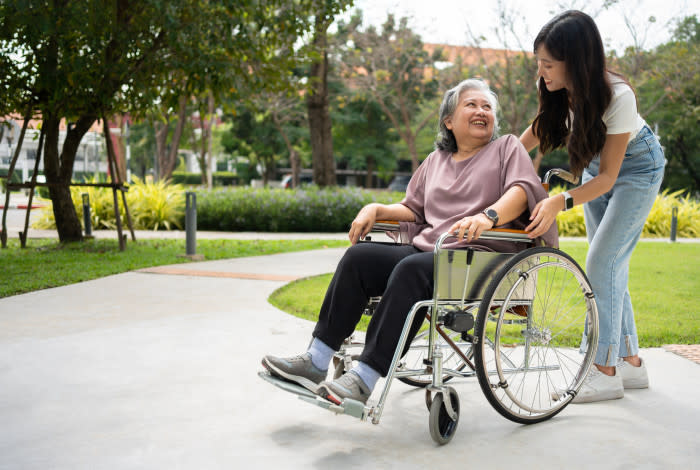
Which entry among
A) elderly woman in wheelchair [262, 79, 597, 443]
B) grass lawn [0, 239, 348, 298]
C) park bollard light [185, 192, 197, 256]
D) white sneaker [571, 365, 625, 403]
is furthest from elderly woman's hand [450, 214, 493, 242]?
park bollard light [185, 192, 197, 256]

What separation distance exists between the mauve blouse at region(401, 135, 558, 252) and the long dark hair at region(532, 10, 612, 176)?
0.22 metres

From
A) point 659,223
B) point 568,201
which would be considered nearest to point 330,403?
point 568,201

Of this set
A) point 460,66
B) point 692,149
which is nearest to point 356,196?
point 460,66

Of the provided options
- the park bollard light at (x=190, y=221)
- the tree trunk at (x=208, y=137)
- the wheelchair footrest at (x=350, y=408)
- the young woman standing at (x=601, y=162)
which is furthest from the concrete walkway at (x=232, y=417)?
the tree trunk at (x=208, y=137)

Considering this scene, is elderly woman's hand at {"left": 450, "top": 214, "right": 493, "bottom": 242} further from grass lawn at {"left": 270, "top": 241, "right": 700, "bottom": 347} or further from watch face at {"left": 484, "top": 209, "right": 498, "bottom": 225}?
grass lawn at {"left": 270, "top": 241, "right": 700, "bottom": 347}

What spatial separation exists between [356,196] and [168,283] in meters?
7.83

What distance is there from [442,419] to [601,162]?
128 centimetres

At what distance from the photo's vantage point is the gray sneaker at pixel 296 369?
274cm

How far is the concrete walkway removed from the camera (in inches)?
97.7

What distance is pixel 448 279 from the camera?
2680 mm

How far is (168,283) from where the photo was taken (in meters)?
6.36

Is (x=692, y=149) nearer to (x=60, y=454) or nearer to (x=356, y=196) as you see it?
(x=356, y=196)

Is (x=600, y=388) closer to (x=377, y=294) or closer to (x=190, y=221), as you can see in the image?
(x=377, y=294)

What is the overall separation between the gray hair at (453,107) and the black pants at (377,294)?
0.53 meters
